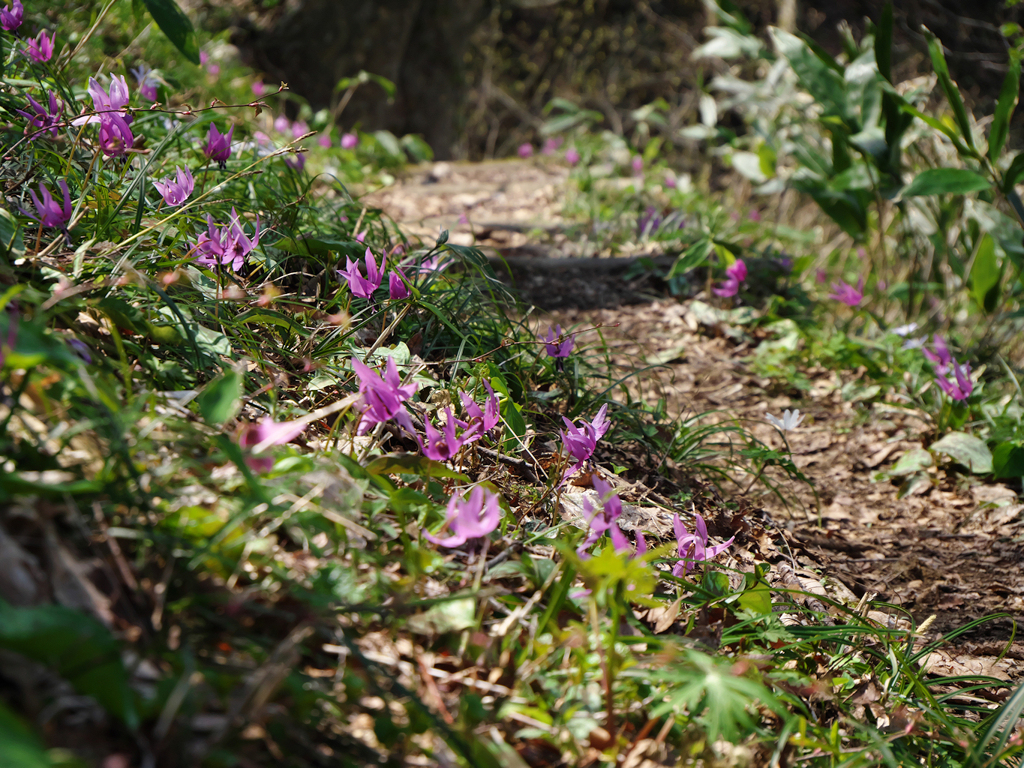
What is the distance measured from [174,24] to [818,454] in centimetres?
263

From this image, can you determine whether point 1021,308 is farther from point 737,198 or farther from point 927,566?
point 737,198

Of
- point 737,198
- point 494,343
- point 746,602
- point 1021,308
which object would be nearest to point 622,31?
point 737,198

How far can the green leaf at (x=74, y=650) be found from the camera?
65cm

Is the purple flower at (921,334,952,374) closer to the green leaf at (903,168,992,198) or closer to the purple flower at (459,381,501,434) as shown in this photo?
the green leaf at (903,168,992,198)

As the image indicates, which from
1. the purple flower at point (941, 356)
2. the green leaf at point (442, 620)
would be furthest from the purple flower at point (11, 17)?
the purple flower at point (941, 356)

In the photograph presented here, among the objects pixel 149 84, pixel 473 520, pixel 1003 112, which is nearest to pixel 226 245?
pixel 473 520

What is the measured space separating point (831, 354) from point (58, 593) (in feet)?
10.6

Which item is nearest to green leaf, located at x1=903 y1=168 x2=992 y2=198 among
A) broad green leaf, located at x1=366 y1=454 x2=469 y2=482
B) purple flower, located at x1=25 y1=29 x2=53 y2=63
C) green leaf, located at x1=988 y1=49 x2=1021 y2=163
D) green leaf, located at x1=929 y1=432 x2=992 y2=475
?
green leaf, located at x1=988 y1=49 x2=1021 y2=163

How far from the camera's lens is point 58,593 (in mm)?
781

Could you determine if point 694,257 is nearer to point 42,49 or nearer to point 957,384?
point 957,384

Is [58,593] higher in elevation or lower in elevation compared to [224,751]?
higher

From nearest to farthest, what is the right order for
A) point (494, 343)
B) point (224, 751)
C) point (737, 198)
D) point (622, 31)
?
point (224, 751)
point (494, 343)
point (737, 198)
point (622, 31)

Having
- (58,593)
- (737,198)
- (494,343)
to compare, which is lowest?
(737,198)

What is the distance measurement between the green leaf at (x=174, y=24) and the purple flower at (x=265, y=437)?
1.03 meters
